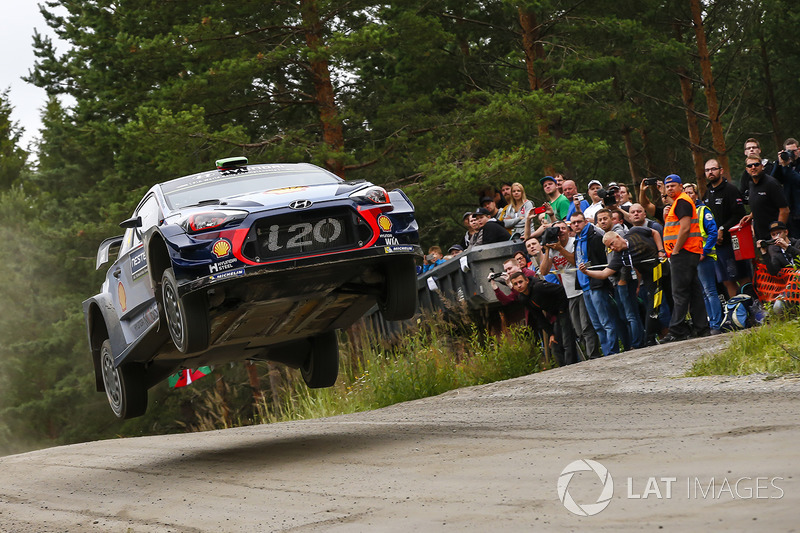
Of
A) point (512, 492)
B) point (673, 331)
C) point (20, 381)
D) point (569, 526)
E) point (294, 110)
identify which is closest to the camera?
point (569, 526)

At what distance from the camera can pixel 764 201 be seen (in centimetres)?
1234

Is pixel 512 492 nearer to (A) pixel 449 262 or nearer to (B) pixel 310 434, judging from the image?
(B) pixel 310 434

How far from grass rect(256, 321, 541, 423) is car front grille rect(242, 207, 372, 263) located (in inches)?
251

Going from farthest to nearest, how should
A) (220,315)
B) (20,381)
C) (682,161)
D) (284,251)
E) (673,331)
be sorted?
(20,381) < (682,161) < (673,331) < (220,315) < (284,251)

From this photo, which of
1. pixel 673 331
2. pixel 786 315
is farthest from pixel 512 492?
pixel 673 331

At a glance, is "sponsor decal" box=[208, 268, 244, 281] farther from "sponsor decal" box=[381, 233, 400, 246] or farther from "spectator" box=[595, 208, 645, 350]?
"spectator" box=[595, 208, 645, 350]

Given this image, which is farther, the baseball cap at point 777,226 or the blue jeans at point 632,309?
the blue jeans at point 632,309

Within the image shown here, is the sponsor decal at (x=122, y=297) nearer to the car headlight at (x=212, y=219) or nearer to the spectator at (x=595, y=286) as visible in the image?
the car headlight at (x=212, y=219)

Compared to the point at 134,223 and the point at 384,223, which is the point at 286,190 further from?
the point at 134,223

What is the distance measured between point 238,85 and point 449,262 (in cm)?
879

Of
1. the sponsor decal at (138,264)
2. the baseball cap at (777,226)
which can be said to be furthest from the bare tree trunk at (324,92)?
the sponsor decal at (138,264)

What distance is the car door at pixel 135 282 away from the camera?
28.4 feet

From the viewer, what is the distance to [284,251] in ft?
25.1

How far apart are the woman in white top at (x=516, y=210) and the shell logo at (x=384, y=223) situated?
779 cm
